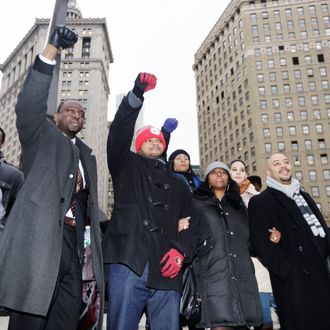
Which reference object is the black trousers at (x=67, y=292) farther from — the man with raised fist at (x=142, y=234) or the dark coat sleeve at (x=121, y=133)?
the dark coat sleeve at (x=121, y=133)

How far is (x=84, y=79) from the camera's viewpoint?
89.4 metres

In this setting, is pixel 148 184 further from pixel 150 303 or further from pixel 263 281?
pixel 263 281

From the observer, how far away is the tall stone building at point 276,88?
2462 inches

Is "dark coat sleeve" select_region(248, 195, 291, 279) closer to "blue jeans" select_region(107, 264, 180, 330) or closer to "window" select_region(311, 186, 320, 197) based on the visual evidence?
"blue jeans" select_region(107, 264, 180, 330)

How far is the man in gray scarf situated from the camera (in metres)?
A: 3.64

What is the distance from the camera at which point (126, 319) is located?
A: 287 centimetres

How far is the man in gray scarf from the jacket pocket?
1565 millimetres

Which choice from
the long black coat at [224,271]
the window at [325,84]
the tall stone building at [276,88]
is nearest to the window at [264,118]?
the tall stone building at [276,88]

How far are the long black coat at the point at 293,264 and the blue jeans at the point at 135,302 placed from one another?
1.29 metres

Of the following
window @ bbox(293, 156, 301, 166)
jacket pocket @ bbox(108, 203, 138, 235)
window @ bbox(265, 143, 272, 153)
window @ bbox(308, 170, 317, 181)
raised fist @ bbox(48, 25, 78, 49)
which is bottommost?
jacket pocket @ bbox(108, 203, 138, 235)

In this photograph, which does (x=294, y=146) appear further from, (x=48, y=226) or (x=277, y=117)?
(x=48, y=226)

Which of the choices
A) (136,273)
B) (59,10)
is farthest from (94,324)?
(59,10)

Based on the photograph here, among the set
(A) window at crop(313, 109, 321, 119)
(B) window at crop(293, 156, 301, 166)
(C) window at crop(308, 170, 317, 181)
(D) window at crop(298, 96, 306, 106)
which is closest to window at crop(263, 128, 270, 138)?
(B) window at crop(293, 156, 301, 166)

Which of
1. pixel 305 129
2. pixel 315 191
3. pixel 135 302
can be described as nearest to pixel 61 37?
pixel 135 302
